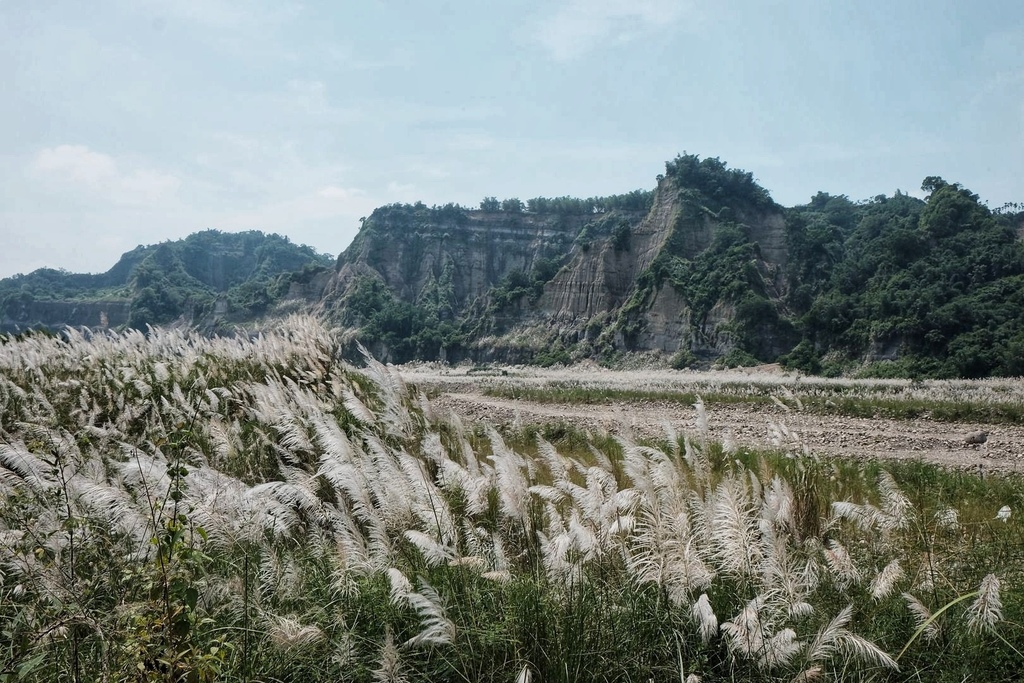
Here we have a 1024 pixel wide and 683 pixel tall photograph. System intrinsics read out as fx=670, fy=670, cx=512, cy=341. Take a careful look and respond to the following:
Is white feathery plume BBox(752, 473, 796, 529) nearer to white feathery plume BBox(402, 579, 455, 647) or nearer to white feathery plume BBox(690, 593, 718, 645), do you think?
white feathery plume BBox(690, 593, 718, 645)

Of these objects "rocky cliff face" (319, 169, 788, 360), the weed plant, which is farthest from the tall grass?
"rocky cliff face" (319, 169, 788, 360)

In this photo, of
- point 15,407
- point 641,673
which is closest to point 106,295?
point 15,407

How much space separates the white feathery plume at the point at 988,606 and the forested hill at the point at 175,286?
2509 inches

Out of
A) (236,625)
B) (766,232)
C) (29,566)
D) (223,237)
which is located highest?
(223,237)

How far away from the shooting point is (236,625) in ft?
10.6

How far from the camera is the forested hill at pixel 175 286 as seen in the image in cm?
9725

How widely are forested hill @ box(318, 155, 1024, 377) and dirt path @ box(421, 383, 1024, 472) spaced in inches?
950

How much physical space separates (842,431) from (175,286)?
12924 cm

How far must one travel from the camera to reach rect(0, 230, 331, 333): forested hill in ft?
319

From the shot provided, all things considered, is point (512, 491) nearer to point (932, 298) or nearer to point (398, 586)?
point (398, 586)

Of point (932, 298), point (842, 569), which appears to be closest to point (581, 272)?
point (932, 298)

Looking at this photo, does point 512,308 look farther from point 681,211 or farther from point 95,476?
point 95,476

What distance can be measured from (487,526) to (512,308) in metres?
77.0

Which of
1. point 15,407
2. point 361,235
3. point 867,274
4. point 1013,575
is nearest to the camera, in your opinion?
point 1013,575
